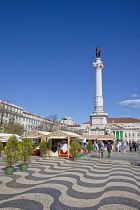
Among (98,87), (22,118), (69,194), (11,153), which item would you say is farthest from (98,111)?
(69,194)

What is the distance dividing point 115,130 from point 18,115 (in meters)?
44.2

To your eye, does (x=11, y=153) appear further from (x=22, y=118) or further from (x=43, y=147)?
(x=22, y=118)

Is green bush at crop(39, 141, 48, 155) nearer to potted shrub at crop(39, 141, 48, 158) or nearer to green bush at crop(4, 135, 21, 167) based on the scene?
potted shrub at crop(39, 141, 48, 158)

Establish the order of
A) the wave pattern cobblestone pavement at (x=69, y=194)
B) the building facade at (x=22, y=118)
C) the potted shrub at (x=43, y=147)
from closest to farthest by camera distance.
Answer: the wave pattern cobblestone pavement at (x=69, y=194)
the potted shrub at (x=43, y=147)
the building facade at (x=22, y=118)

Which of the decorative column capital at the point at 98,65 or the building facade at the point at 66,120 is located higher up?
Answer: the decorative column capital at the point at 98,65

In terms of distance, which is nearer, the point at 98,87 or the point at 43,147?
the point at 43,147

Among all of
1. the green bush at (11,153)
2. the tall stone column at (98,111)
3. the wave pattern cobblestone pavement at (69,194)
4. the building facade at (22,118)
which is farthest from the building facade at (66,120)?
the wave pattern cobblestone pavement at (69,194)

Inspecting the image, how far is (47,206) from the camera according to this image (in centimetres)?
470

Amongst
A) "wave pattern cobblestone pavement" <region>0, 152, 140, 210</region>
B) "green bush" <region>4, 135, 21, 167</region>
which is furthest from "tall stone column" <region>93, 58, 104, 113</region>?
"wave pattern cobblestone pavement" <region>0, 152, 140, 210</region>

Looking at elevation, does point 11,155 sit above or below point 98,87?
below

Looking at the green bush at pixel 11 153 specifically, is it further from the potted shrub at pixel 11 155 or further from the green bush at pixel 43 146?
the green bush at pixel 43 146

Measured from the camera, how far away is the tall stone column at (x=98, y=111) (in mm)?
45375

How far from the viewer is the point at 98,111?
47.4m

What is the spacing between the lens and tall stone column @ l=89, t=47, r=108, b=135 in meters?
45.4
